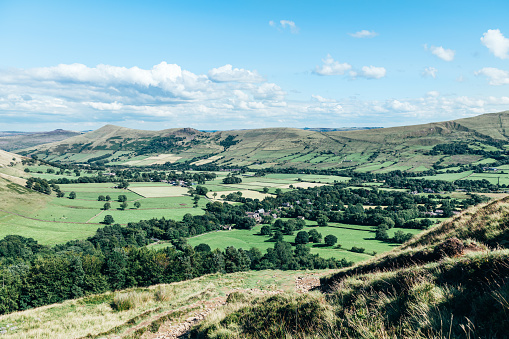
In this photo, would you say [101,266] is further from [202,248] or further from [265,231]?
[265,231]

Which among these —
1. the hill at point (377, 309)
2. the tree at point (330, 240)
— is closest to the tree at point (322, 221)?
the tree at point (330, 240)

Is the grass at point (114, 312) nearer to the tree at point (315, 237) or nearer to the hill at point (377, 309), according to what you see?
the hill at point (377, 309)

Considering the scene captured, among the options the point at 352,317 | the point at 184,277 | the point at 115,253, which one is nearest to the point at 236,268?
the point at 184,277

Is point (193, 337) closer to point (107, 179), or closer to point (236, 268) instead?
point (236, 268)

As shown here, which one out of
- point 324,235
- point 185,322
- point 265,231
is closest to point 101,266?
point 185,322

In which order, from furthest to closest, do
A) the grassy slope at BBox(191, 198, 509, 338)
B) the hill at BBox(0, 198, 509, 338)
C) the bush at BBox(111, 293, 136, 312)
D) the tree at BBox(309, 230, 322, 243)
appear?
1. the tree at BBox(309, 230, 322, 243)
2. the bush at BBox(111, 293, 136, 312)
3. the hill at BBox(0, 198, 509, 338)
4. the grassy slope at BBox(191, 198, 509, 338)

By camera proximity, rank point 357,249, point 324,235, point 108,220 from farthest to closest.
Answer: point 108,220
point 324,235
point 357,249

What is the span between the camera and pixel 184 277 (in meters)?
49.3

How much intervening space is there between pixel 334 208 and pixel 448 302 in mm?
115880

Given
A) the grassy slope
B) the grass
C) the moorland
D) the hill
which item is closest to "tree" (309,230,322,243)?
the moorland

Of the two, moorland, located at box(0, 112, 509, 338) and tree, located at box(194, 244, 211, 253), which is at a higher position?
moorland, located at box(0, 112, 509, 338)

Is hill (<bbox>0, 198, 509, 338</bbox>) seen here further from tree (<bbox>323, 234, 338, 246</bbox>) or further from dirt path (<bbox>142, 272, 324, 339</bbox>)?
tree (<bbox>323, 234, 338, 246</bbox>)

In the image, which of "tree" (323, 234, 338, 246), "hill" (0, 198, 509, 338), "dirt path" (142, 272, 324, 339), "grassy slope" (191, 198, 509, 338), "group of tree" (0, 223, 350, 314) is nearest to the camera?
"grassy slope" (191, 198, 509, 338)

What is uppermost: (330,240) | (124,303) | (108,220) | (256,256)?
(124,303)
